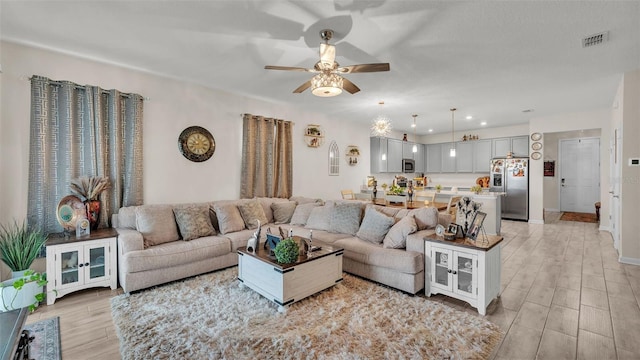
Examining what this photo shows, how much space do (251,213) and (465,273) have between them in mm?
2925

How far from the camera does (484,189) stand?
797cm

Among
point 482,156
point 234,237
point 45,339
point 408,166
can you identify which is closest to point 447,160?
point 482,156

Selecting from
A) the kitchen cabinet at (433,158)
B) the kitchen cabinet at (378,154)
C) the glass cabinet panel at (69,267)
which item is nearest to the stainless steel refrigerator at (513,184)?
the kitchen cabinet at (433,158)

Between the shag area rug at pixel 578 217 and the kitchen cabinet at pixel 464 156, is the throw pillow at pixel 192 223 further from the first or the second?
the shag area rug at pixel 578 217

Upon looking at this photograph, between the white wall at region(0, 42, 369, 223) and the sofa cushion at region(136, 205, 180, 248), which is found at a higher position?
the white wall at region(0, 42, 369, 223)

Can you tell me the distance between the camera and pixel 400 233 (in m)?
3.14

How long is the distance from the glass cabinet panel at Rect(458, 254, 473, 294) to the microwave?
20.0ft

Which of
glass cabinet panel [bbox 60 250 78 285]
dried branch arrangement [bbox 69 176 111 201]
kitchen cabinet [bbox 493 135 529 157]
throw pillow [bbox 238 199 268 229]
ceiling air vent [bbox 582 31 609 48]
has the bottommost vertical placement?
glass cabinet panel [bbox 60 250 78 285]

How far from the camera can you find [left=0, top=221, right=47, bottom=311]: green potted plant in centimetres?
195

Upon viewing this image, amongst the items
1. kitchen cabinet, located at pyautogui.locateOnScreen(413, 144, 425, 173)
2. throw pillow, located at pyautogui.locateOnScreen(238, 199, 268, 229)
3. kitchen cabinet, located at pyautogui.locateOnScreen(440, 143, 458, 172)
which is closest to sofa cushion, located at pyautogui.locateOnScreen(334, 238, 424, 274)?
throw pillow, located at pyautogui.locateOnScreen(238, 199, 268, 229)

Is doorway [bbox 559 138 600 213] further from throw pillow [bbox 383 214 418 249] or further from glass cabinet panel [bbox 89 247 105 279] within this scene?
glass cabinet panel [bbox 89 247 105 279]

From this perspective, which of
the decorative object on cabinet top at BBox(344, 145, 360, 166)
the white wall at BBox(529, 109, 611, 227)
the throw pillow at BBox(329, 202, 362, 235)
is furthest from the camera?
the decorative object on cabinet top at BBox(344, 145, 360, 166)

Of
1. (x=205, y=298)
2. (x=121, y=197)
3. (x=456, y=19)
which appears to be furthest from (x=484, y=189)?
(x=121, y=197)

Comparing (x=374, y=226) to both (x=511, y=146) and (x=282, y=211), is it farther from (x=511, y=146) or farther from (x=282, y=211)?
(x=511, y=146)
